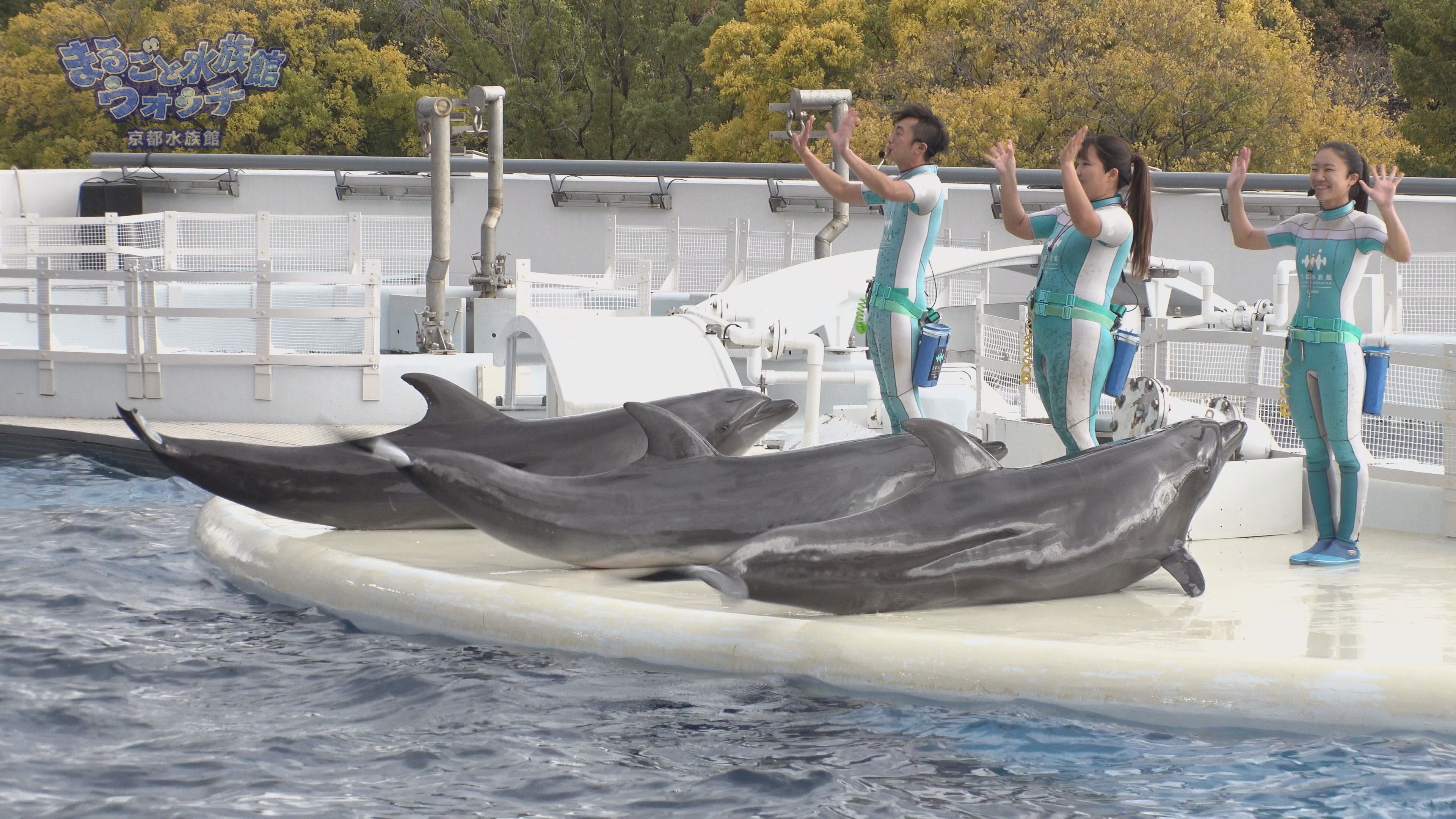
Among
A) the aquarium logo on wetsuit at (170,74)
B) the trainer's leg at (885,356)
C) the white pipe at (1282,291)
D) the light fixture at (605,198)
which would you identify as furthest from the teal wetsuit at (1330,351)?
the aquarium logo on wetsuit at (170,74)

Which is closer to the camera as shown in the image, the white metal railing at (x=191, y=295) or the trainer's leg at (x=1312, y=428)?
the trainer's leg at (x=1312, y=428)

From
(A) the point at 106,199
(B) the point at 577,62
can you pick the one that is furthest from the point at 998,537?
(B) the point at 577,62

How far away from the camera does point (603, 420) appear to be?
6910mm

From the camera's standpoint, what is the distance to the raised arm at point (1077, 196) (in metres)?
5.91

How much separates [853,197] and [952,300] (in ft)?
37.9

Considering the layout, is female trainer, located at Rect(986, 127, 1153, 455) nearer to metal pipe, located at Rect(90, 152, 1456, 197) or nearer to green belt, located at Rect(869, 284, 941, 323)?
green belt, located at Rect(869, 284, 941, 323)

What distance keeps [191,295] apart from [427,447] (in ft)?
38.6

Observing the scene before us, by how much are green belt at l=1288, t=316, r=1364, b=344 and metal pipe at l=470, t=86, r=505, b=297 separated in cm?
850

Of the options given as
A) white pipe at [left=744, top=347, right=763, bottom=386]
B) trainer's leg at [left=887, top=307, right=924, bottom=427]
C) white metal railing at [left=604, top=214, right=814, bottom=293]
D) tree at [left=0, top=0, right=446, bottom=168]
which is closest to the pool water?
trainer's leg at [left=887, top=307, right=924, bottom=427]

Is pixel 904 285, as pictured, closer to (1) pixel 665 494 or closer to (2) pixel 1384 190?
(1) pixel 665 494

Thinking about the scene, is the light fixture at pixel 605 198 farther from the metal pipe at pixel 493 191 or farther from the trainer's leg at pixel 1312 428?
the trainer's leg at pixel 1312 428

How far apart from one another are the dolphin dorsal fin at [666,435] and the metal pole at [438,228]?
6437mm

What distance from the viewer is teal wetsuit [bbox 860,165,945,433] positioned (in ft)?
21.9

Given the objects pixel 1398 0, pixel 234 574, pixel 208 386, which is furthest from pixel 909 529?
pixel 1398 0
